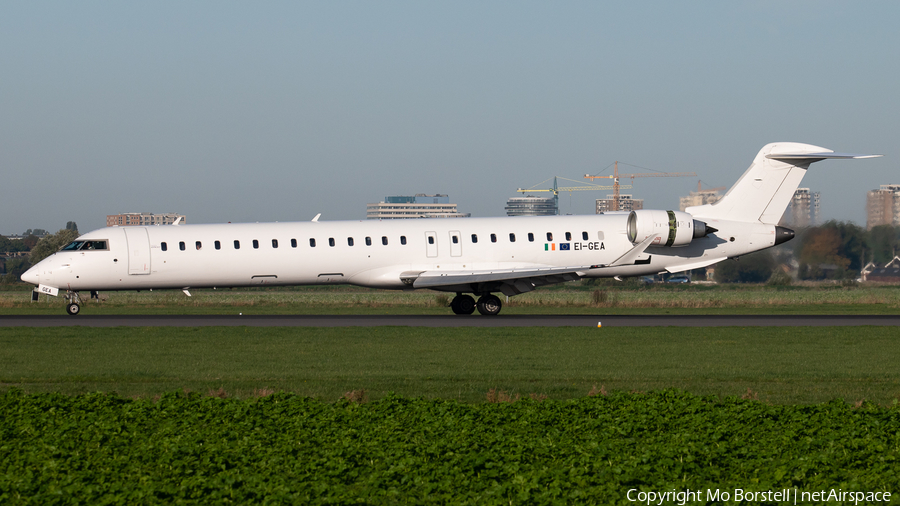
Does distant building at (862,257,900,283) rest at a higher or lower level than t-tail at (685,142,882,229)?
lower

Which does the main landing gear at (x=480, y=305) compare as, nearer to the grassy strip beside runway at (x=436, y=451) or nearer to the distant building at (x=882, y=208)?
the grassy strip beside runway at (x=436, y=451)

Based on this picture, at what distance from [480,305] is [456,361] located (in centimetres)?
1268

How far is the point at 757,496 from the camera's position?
26.5 feet

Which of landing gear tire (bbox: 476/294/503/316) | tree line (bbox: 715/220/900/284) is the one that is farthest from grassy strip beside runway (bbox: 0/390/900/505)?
tree line (bbox: 715/220/900/284)

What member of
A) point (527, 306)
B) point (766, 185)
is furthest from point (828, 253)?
point (527, 306)

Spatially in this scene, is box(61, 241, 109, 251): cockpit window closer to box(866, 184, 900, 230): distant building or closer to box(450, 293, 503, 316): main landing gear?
box(450, 293, 503, 316): main landing gear

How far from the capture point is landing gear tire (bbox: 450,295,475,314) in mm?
31906

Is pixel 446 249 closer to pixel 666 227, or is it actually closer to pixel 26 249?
pixel 666 227

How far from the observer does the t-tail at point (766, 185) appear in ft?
107

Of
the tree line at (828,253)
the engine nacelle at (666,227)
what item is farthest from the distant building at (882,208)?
the engine nacelle at (666,227)

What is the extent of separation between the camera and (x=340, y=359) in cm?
1888

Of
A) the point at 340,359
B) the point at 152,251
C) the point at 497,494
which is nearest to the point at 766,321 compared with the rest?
the point at 340,359

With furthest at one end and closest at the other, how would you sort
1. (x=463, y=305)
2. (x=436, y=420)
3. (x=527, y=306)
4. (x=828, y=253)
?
(x=828, y=253), (x=527, y=306), (x=463, y=305), (x=436, y=420)

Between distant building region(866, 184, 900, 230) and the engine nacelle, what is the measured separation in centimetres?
2204
